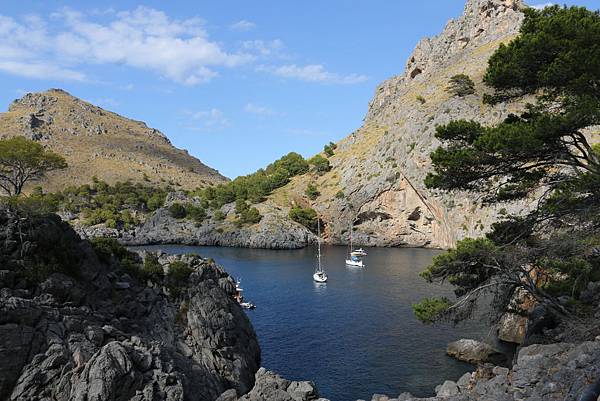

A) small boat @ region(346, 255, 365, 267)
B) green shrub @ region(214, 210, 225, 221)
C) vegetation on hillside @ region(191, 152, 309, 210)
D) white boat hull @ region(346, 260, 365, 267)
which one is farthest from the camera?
vegetation on hillside @ region(191, 152, 309, 210)

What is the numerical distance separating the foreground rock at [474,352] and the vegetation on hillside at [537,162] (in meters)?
15.6

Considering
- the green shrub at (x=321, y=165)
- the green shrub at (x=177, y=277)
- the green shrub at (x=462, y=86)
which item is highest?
the green shrub at (x=462, y=86)

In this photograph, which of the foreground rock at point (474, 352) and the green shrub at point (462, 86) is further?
the green shrub at point (462, 86)

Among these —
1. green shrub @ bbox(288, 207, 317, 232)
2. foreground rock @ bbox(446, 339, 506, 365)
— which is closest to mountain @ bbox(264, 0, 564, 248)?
green shrub @ bbox(288, 207, 317, 232)

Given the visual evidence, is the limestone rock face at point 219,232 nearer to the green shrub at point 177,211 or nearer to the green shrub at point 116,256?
the green shrub at point 177,211

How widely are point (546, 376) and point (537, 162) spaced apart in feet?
42.2

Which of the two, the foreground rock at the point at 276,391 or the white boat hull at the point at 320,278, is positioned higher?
the foreground rock at the point at 276,391

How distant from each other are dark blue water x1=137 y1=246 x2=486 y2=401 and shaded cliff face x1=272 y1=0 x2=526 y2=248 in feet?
102

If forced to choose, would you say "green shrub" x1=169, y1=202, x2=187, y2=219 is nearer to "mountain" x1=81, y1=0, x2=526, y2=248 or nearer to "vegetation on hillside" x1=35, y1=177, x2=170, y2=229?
"mountain" x1=81, y1=0, x2=526, y2=248

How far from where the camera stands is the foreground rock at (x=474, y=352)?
41.8m

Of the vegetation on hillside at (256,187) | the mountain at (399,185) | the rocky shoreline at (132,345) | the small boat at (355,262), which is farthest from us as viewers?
the vegetation on hillside at (256,187)

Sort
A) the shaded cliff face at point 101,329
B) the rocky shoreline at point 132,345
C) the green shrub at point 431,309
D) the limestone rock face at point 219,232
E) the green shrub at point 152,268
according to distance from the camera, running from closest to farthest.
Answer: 1. the rocky shoreline at point 132,345
2. the shaded cliff face at point 101,329
3. the green shrub at point 431,309
4. the green shrub at point 152,268
5. the limestone rock face at point 219,232

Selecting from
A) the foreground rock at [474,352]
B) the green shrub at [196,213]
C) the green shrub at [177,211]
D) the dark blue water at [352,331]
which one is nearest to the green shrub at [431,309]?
the dark blue water at [352,331]

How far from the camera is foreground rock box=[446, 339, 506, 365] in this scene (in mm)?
41812
